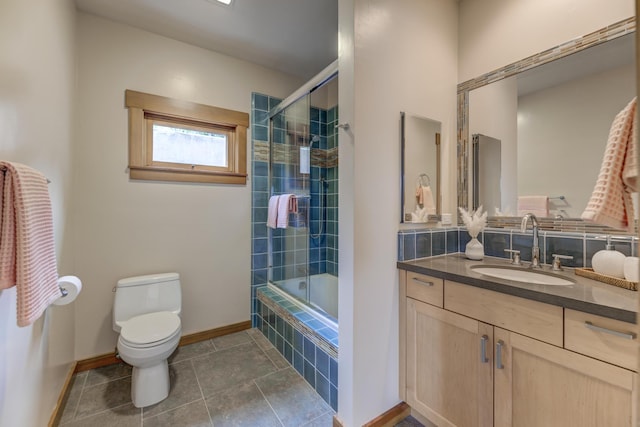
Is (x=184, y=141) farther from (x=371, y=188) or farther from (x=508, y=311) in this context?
(x=508, y=311)

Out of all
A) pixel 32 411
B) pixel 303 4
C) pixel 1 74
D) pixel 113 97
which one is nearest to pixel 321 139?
pixel 303 4

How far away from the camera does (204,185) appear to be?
2.38 metres

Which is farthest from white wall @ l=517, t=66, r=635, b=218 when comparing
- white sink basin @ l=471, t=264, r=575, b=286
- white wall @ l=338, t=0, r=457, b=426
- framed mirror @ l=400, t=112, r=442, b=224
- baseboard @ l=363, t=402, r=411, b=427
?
baseboard @ l=363, t=402, r=411, b=427

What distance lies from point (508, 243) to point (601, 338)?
0.81m

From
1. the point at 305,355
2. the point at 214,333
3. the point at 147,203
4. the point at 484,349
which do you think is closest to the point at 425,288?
the point at 484,349

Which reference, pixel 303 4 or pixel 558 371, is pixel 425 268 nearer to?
pixel 558 371

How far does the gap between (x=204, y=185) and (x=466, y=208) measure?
6.99 ft

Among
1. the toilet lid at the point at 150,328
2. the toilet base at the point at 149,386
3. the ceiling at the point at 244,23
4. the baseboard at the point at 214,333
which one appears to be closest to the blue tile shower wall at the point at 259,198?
the baseboard at the point at 214,333

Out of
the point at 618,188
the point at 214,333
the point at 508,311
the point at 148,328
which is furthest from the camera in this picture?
the point at 214,333

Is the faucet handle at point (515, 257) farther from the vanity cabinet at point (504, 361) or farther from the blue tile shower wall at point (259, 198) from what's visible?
the blue tile shower wall at point (259, 198)

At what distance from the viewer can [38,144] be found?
1222 millimetres

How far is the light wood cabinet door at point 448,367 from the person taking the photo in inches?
45.9

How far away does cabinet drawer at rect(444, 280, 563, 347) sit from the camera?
98 centimetres

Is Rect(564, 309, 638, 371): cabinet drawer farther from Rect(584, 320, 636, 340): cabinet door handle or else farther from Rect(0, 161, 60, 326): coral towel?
Rect(0, 161, 60, 326): coral towel
